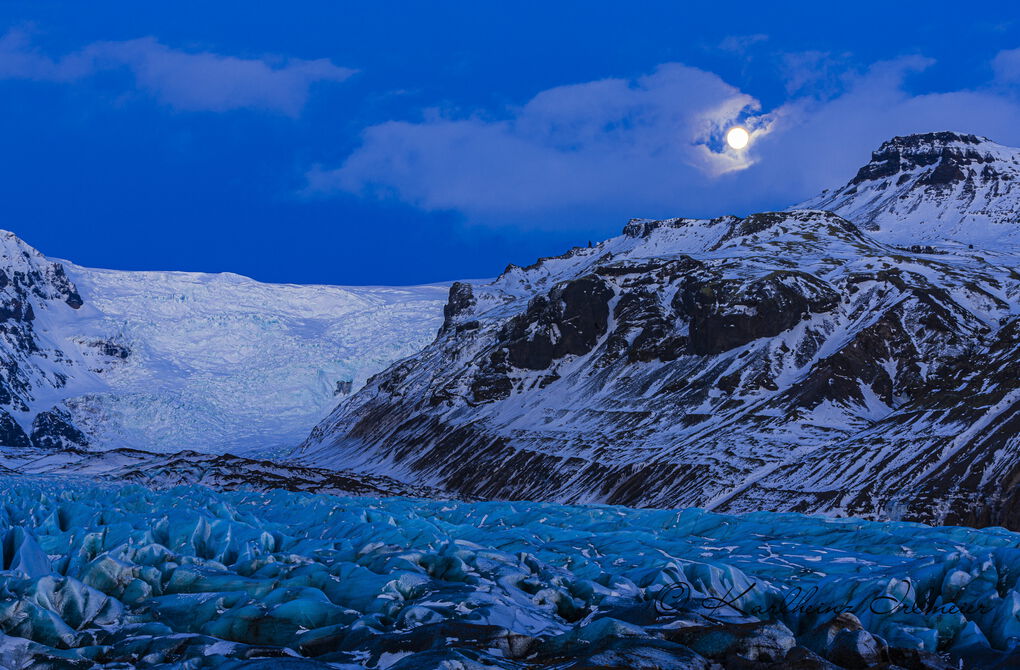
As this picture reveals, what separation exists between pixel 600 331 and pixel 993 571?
168932 millimetres

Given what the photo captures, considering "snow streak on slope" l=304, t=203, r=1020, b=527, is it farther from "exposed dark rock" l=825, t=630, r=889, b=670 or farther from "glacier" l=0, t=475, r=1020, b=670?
"exposed dark rock" l=825, t=630, r=889, b=670

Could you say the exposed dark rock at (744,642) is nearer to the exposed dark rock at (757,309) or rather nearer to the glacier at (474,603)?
the glacier at (474,603)

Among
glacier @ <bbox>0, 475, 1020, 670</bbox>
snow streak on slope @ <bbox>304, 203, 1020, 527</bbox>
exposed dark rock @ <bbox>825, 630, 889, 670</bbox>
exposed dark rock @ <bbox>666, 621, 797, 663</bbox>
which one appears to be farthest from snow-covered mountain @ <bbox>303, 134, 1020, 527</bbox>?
exposed dark rock @ <bbox>666, 621, 797, 663</bbox>

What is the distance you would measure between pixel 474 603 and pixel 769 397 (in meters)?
124

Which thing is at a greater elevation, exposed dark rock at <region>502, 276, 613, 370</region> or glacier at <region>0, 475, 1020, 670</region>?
exposed dark rock at <region>502, 276, 613, 370</region>

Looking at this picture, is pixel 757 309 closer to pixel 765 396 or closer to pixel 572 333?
pixel 765 396

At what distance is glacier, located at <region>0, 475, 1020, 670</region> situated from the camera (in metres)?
21.3

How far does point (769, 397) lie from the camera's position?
469ft

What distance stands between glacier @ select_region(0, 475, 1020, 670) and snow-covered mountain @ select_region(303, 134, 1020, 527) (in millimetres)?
73427

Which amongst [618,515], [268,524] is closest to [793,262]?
[618,515]

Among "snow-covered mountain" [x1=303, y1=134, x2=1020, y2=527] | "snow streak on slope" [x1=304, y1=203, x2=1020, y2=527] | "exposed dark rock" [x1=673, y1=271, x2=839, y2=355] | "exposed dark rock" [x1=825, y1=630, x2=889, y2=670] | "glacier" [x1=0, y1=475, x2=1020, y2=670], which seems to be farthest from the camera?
"exposed dark rock" [x1=673, y1=271, x2=839, y2=355]

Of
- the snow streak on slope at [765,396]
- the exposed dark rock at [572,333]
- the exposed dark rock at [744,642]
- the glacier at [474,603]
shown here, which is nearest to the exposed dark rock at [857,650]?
the glacier at [474,603]

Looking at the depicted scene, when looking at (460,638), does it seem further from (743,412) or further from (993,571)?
(743,412)

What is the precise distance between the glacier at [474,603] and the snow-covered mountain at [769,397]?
73.4m
